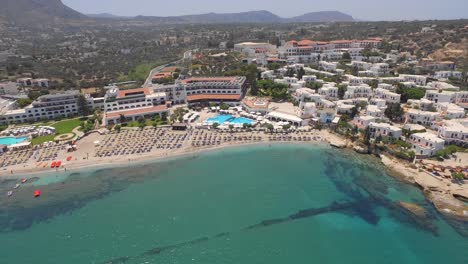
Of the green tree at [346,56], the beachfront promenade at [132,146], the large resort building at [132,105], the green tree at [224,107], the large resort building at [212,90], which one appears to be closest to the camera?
the beachfront promenade at [132,146]

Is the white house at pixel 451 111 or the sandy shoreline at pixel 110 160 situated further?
the white house at pixel 451 111

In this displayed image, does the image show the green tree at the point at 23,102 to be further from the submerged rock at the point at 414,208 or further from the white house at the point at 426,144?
the white house at the point at 426,144

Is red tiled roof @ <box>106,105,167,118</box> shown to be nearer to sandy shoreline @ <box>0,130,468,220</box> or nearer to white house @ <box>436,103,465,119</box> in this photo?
sandy shoreline @ <box>0,130,468,220</box>

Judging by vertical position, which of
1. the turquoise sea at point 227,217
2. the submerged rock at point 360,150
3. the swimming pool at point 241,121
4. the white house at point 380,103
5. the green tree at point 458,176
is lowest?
Result: the turquoise sea at point 227,217

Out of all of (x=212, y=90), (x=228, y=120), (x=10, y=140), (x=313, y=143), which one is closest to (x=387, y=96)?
(x=313, y=143)

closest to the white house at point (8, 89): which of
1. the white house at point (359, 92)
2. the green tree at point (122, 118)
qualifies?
the green tree at point (122, 118)

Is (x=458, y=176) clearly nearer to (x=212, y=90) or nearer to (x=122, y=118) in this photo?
(x=212, y=90)
